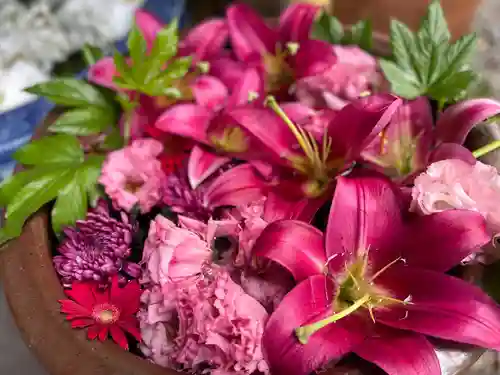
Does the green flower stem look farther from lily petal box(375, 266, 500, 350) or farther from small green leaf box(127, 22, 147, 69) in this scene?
small green leaf box(127, 22, 147, 69)

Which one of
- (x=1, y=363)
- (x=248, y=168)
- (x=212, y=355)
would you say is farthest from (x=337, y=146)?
(x=1, y=363)

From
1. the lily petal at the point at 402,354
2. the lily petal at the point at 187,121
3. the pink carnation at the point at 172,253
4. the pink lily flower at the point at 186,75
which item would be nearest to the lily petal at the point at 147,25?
the pink lily flower at the point at 186,75

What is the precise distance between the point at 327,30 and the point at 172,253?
26cm

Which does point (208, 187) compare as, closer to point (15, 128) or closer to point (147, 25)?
point (147, 25)

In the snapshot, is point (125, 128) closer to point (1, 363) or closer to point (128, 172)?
point (128, 172)

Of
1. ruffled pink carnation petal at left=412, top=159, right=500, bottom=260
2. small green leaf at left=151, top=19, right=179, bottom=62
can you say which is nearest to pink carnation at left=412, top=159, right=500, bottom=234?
ruffled pink carnation petal at left=412, top=159, right=500, bottom=260

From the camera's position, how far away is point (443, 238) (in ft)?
1.14

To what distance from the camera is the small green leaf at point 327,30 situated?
521 mm

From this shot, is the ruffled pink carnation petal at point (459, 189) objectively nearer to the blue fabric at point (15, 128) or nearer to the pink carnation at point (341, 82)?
the pink carnation at point (341, 82)

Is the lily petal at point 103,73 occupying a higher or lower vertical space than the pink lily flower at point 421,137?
higher

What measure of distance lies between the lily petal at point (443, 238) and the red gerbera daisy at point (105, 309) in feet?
0.54

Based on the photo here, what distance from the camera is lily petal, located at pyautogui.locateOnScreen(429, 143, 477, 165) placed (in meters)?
0.38

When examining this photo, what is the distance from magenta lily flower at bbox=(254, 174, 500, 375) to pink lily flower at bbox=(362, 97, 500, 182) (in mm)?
50

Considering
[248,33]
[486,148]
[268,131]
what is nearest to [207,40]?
[248,33]
